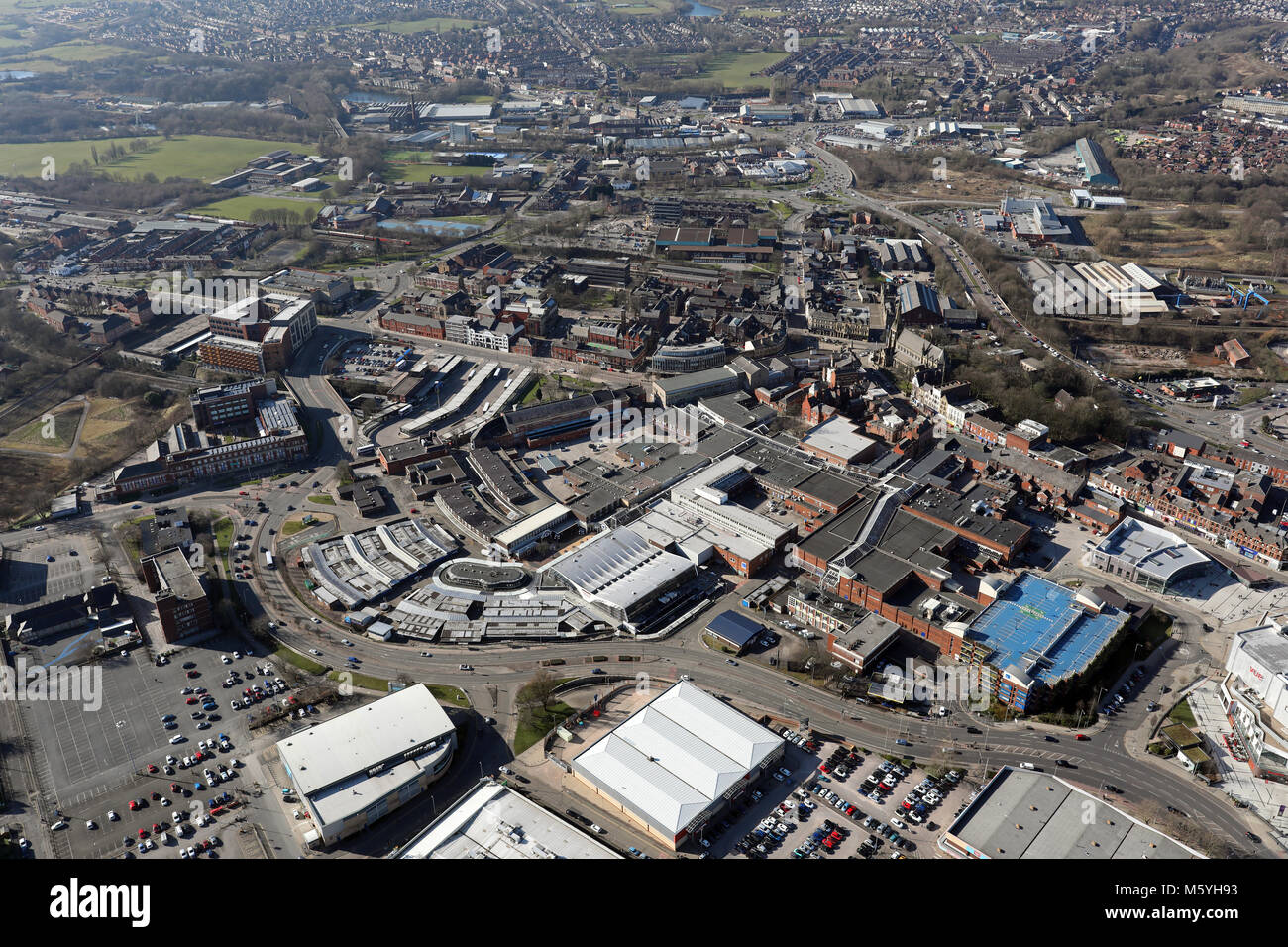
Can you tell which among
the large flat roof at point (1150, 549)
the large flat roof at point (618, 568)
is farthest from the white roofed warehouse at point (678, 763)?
the large flat roof at point (1150, 549)

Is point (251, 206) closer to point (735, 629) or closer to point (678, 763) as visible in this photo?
point (735, 629)

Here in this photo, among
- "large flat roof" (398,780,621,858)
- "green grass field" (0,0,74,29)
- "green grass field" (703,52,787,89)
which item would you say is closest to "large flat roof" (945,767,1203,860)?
"large flat roof" (398,780,621,858)

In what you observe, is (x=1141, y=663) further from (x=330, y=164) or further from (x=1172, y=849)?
(x=330, y=164)

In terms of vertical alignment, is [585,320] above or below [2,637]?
above

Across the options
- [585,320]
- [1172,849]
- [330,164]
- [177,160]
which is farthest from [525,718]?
[177,160]

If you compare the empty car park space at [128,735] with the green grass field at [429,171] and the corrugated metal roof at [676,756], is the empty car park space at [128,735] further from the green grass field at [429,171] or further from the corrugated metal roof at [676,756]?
the green grass field at [429,171]

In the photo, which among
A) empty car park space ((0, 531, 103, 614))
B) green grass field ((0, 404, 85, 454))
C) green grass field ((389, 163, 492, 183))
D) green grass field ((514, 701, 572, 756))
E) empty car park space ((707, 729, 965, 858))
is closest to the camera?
empty car park space ((707, 729, 965, 858))

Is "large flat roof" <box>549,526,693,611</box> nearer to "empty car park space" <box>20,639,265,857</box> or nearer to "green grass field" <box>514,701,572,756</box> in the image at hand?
"green grass field" <box>514,701,572,756</box>
